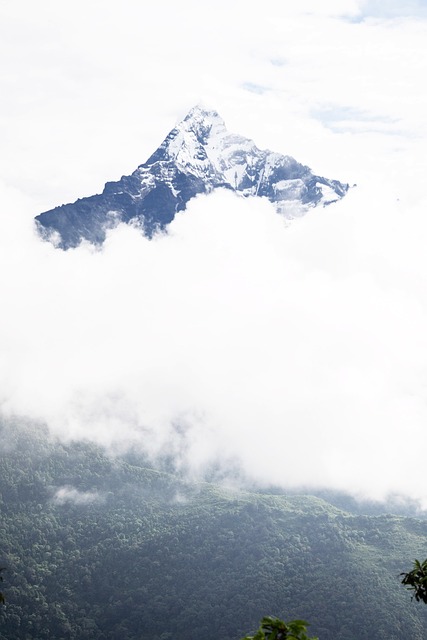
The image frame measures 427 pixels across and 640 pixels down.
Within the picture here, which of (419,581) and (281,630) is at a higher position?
(419,581)

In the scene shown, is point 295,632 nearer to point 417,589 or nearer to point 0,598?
point 417,589

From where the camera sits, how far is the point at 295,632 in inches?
1353

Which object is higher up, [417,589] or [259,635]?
[417,589]

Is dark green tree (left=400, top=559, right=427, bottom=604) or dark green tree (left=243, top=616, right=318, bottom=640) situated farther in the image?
dark green tree (left=400, top=559, right=427, bottom=604)

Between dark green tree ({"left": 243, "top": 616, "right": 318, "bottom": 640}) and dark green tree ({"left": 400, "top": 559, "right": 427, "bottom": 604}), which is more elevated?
dark green tree ({"left": 400, "top": 559, "right": 427, "bottom": 604})

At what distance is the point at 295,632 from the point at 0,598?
1794 centimetres

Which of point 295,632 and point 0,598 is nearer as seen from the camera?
point 295,632

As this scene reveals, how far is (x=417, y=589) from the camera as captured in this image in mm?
38125

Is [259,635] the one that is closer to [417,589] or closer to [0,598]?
[417,589]

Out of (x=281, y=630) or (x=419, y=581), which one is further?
(x=419, y=581)

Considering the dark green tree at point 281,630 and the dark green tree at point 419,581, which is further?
the dark green tree at point 419,581

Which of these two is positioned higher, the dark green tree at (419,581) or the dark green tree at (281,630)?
the dark green tree at (419,581)

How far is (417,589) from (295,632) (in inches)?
343

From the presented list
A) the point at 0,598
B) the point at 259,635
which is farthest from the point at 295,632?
the point at 0,598
